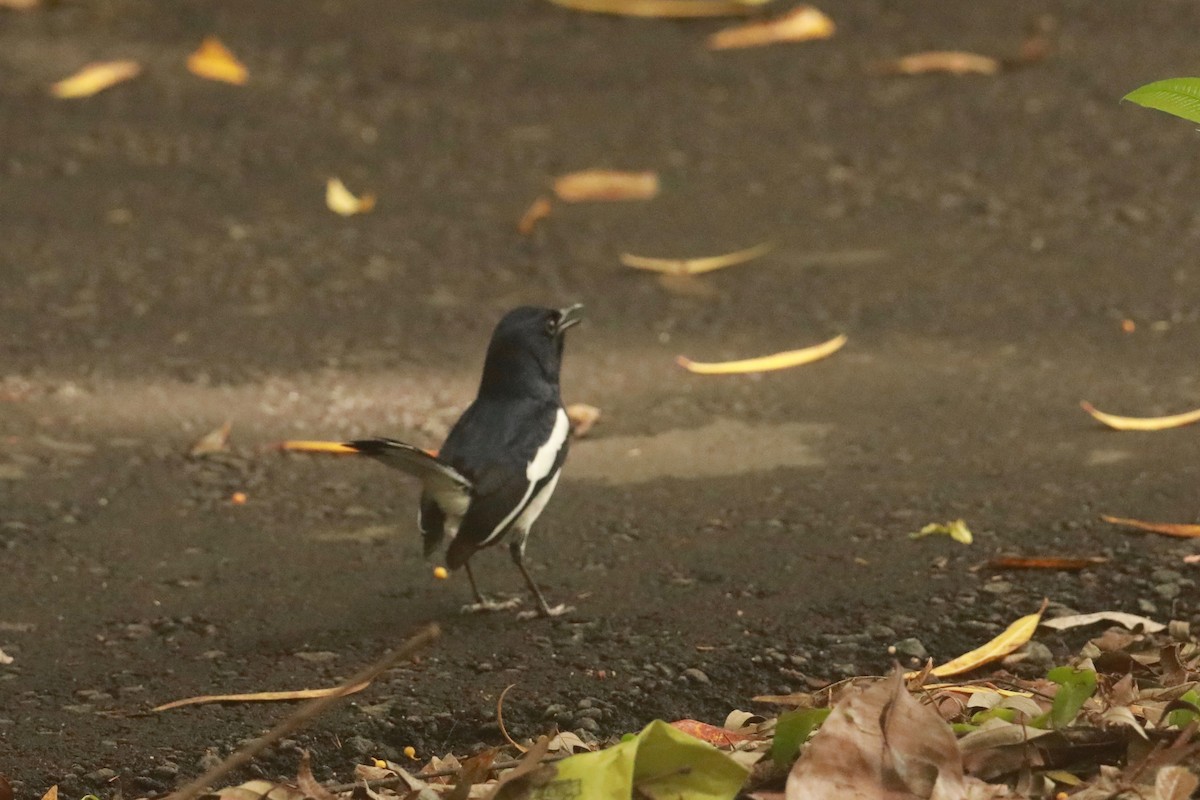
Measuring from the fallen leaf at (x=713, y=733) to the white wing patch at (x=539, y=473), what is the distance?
0.85 metres

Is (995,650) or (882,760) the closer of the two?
(882,760)

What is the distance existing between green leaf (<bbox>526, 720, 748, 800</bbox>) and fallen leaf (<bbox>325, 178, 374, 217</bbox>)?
16.1 ft

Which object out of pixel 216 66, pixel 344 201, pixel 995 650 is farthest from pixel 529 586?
pixel 216 66

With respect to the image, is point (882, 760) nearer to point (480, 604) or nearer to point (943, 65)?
point (480, 604)

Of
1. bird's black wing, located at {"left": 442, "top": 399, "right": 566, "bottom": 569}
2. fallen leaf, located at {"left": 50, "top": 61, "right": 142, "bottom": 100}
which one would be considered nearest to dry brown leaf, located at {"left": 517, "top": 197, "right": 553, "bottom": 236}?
bird's black wing, located at {"left": 442, "top": 399, "right": 566, "bottom": 569}

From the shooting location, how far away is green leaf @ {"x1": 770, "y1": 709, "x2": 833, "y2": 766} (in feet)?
9.15

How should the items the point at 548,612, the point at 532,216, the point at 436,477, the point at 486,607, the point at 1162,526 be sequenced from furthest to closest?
1. the point at 532,216
2. the point at 1162,526
3. the point at 486,607
4. the point at 548,612
5. the point at 436,477

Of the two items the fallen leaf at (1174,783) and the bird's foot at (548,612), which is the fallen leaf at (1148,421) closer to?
the bird's foot at (548,612)

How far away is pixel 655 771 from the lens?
2.77 m

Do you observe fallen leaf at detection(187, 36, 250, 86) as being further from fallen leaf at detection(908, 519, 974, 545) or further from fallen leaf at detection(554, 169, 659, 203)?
fallen leaf at detection(908, 519, 974, 545)

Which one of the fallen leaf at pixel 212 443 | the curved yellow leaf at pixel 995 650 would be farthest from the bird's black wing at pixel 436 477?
the fallen leaf at pixel 212 443

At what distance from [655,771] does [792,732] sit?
0.23 m

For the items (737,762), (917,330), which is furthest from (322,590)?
(917,330)

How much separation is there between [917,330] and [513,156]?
2.58 m
